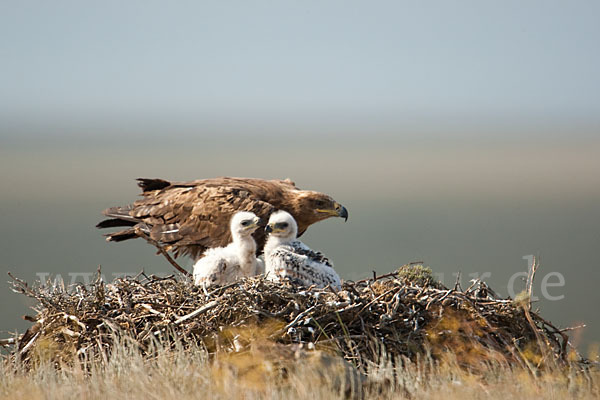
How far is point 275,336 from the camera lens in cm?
573

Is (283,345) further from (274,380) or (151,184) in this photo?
(151,184)

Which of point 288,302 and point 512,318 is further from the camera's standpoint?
point 512,318

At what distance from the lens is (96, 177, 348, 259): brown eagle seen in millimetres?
8570

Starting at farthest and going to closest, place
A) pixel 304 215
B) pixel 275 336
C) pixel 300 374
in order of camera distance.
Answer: pixel 304 215 → pixel 275 336 → pixel 300 374

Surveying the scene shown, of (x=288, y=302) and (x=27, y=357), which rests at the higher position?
(x=288, y=302)

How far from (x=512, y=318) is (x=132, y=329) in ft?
10.5

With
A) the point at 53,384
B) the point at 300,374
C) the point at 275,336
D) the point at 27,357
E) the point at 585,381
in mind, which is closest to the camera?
the point at 300,374

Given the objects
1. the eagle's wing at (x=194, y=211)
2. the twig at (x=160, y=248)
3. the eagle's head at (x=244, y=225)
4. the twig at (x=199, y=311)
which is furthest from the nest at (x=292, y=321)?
the eagle's wing at (x=194, y=211)

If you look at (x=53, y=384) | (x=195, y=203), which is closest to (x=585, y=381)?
(x=53, y=384)

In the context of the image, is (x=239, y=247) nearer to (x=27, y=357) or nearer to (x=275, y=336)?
A: (x=275, y=336)

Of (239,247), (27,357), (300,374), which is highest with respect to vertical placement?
(239,247)

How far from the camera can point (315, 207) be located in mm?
8594

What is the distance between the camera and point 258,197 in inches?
344

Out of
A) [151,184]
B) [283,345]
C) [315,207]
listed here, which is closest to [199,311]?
[283,345]
